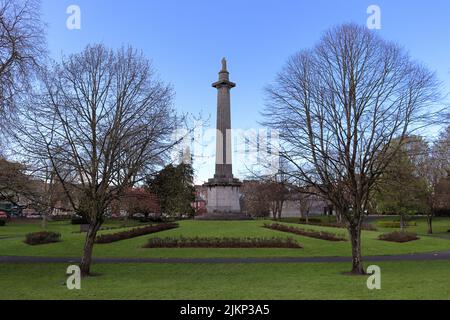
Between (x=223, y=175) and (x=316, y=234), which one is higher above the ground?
(x=223, y=175)

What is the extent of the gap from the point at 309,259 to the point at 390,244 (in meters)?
11.7

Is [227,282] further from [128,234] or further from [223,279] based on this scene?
[128,234]

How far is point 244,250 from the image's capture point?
26.6 m

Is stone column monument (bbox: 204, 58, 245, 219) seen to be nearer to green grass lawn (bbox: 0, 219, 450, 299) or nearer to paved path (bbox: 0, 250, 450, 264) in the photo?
green grass lawn (bbox: 0, 219, 450, 299)

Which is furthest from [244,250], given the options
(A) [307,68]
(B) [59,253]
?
(A) [307,68]

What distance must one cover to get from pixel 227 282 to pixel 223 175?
34.4 m

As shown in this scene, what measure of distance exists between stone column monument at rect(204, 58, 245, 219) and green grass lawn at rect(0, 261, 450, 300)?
28.3 m

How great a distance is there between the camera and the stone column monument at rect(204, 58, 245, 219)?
160 feet

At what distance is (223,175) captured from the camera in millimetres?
49031

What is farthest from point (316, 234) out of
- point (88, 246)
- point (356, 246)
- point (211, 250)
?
point (88, 246)

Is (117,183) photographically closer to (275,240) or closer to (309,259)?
(309,259)

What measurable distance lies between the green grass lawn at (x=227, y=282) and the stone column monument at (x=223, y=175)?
28311mm

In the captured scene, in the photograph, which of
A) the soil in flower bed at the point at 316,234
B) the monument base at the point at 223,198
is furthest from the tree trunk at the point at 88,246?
the monument base at the point at 223,198

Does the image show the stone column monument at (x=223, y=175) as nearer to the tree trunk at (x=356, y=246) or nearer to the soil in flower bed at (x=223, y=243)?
the soil in flower bed at (x=223, y=243)
